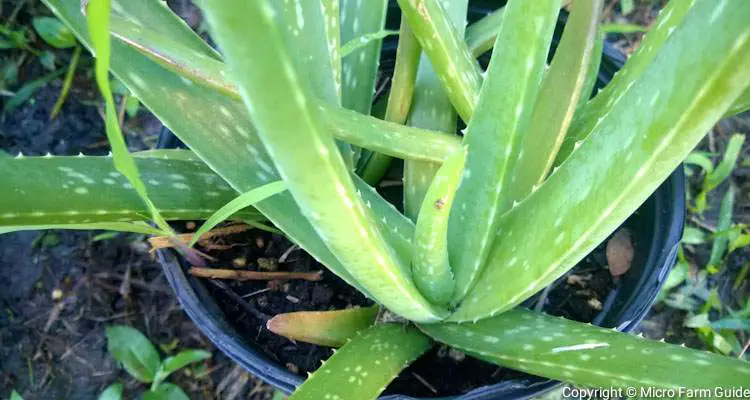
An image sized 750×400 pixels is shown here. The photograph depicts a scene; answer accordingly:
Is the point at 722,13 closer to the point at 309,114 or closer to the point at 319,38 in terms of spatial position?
the point at 309,114

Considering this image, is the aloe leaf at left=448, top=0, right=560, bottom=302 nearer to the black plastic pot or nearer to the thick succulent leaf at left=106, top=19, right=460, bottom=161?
the thick succulent leaf at left=106, top=19, right=460, bottom=161

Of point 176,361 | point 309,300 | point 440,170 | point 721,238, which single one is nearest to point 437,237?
point 440,170

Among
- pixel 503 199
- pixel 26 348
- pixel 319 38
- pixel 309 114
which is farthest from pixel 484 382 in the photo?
pixel 26 348

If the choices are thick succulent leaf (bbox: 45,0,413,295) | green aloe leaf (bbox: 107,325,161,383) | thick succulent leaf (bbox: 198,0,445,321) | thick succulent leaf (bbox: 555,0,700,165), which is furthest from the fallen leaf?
green aloe leaf (bbox: 107,325,161,383)

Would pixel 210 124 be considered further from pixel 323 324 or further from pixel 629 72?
pixel 629 72

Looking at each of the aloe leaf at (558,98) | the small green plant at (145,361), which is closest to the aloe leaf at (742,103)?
the aloe leaf at (558,98)

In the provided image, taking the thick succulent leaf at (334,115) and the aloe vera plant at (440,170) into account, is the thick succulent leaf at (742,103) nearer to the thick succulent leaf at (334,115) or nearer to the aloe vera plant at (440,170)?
the aloe vera plant at (440,170)
